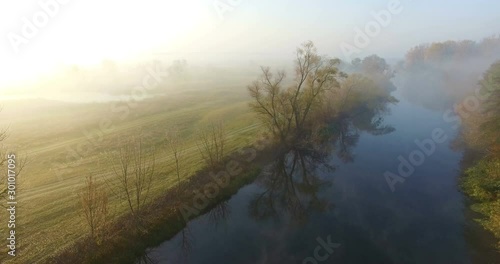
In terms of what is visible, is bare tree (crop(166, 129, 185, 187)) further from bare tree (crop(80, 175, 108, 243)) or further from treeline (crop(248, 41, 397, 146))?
treeline (crop(248, 41, 397, 146))

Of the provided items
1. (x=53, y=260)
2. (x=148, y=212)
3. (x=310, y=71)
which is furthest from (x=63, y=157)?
(x=310, y=71)

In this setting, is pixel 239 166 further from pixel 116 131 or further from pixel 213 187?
pixel 116 131

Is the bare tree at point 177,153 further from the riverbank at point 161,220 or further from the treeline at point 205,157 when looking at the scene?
the riverbank at point 161,220

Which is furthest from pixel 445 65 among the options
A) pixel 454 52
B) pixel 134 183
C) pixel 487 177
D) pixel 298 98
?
pixel 134 183

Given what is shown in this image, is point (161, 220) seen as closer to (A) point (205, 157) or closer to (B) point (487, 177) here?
(A) point (205, 157)

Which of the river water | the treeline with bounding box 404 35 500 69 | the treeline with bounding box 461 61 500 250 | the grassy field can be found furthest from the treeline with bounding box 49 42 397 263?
the treeline with bounding box 404 35 500 69

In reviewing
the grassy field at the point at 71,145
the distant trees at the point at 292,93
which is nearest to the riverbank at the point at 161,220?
the grassy field at the point at 71,145
